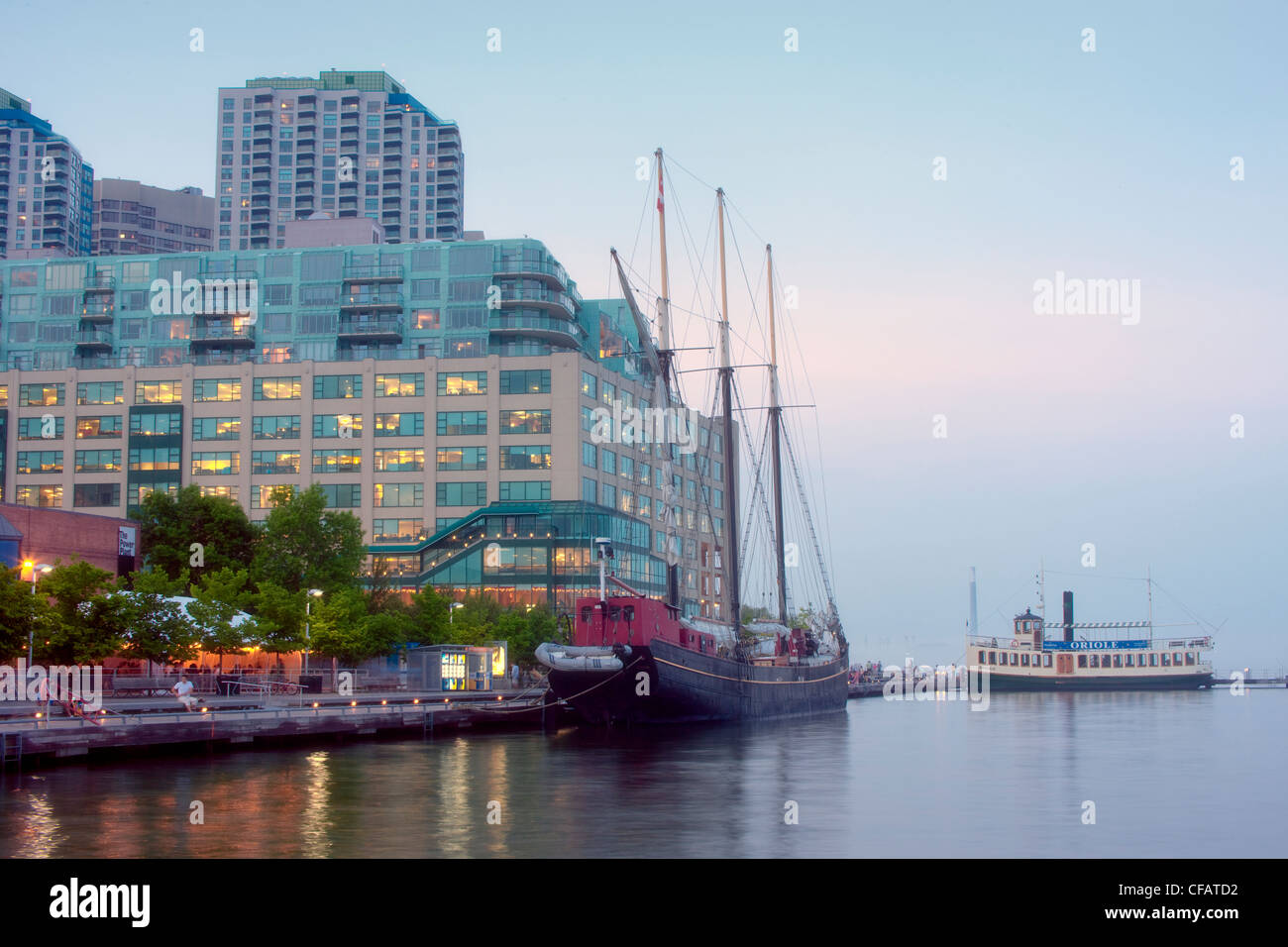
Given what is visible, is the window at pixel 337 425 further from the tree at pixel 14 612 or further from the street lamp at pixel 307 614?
the tree at pixel 14 612

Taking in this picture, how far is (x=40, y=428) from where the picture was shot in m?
Result: 140

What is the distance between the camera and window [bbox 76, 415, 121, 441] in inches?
5492

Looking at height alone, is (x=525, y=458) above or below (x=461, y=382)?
below

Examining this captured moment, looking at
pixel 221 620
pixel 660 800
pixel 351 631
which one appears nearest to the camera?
pixel 660 800

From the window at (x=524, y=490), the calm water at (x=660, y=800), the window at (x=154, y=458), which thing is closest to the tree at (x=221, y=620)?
the calm water at (x=660, y=800)

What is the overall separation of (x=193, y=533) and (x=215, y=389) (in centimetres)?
3799

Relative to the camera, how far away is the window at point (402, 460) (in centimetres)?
13462

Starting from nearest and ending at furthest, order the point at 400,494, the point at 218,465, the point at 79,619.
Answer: the point at 79,619 < the point at 400,494 < the point at 218,465

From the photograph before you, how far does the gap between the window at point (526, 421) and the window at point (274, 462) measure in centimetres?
2324

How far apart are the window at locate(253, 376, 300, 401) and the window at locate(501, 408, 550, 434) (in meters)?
23.8

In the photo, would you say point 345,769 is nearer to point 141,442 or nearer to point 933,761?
point 933,761

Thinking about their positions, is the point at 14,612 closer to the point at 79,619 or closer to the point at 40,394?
the point at 79,619

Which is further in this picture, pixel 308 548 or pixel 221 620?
pixel 308 548

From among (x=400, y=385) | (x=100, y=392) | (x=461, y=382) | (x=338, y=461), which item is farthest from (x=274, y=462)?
(x=461, y=382)
